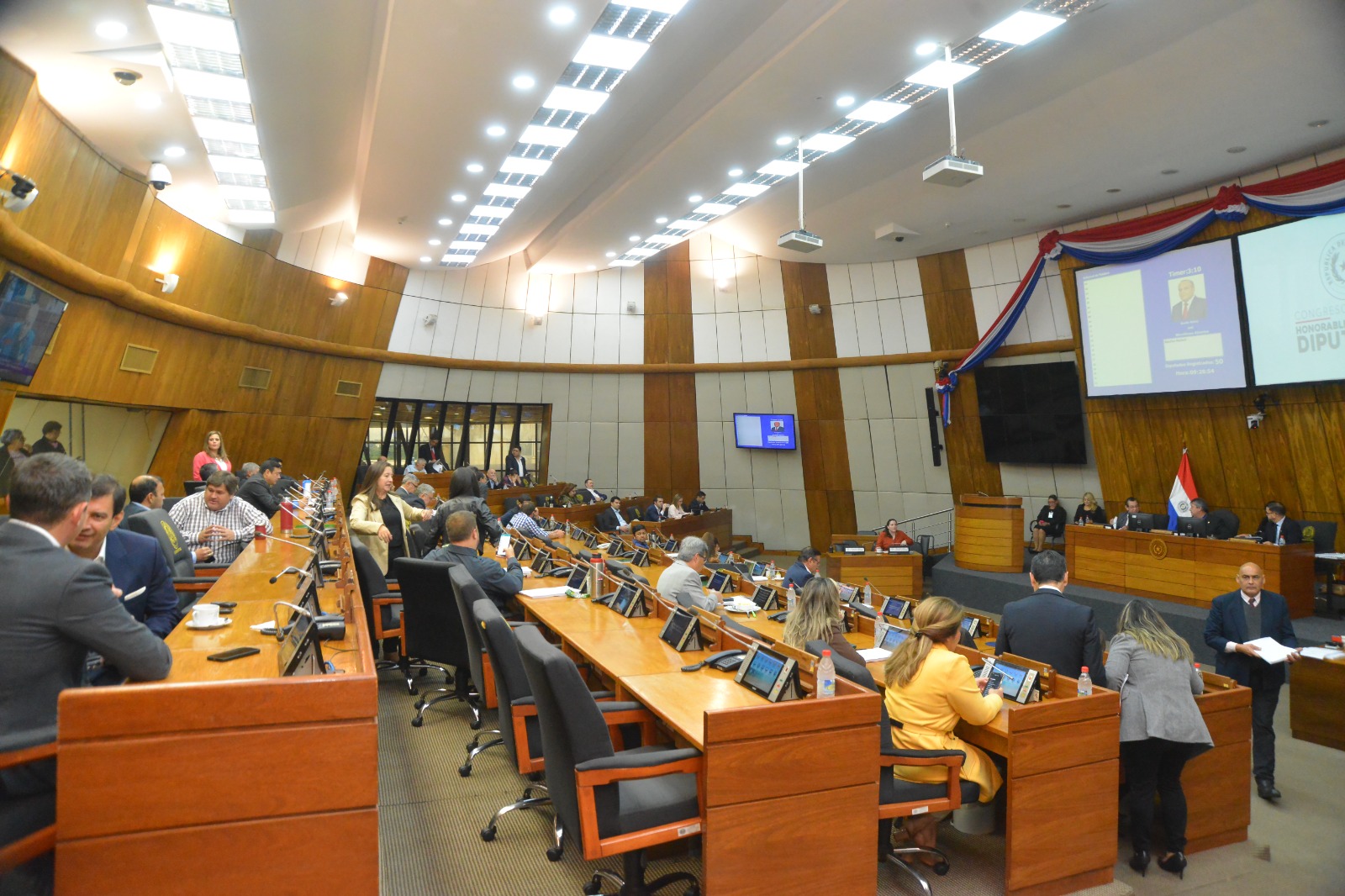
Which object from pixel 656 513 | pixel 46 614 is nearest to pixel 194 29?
pixel 46 614

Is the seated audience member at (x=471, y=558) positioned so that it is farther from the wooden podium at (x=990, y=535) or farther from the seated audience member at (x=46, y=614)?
the wooden podium at (x=990, y=535)

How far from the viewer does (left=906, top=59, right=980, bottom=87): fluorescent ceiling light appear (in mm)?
7116

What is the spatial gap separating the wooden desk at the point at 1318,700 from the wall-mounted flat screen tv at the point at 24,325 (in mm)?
9183

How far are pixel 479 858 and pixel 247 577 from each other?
2.05 m

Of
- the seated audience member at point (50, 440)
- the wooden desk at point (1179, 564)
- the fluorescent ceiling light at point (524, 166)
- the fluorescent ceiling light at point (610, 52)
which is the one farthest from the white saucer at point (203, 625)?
the wooden desk at point (1179, 564)

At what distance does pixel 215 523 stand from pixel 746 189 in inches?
321

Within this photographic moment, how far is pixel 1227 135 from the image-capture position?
8477mm

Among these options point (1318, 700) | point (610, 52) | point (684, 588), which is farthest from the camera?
point (610, 52)

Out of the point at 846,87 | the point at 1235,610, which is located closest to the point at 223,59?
the point at 846,87

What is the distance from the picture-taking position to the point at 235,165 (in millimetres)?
8008

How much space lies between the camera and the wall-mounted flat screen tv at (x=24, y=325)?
5.63 metres

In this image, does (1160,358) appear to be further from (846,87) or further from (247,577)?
(247,577)

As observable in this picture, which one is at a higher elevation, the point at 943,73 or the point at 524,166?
the point at 943,73

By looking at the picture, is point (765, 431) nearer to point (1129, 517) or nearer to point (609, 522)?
point (609, 522)
